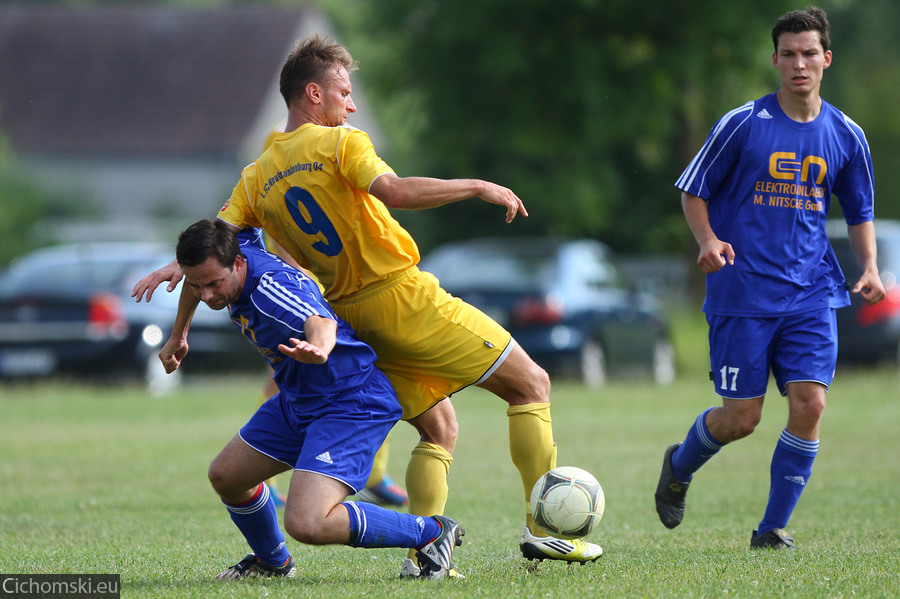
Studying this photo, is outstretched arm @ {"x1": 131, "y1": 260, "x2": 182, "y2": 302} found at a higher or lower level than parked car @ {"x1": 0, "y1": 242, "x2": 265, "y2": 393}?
higher

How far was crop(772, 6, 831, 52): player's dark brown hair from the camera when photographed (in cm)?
566

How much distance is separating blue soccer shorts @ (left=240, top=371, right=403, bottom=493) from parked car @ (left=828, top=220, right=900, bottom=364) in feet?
36.9

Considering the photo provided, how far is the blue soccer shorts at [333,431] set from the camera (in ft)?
15.5

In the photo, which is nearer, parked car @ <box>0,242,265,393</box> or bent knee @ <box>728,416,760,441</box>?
bent knee @ <box>728,416,760,441</box>

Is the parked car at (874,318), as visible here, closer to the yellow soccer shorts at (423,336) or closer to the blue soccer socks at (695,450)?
the blue soccer socks at (695,450)

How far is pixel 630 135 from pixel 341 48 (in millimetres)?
14774

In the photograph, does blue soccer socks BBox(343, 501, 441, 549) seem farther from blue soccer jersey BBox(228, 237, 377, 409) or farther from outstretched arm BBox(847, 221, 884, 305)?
outstretched arm BBox(847, 221, 884, 305)

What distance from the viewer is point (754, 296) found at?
566 centimetres

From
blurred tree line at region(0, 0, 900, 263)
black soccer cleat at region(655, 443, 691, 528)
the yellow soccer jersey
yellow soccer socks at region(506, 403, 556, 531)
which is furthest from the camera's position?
blurred tree line at region(0, 0, 900, 263)

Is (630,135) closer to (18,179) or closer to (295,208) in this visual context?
(295,208)

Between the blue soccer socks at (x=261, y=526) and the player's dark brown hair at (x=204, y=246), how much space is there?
1.00 metres

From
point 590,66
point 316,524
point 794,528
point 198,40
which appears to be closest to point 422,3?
point 590,66

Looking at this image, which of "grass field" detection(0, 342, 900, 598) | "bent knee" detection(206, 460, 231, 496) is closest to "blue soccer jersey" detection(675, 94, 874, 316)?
"grass field" detection(0, 342, 900, 598)

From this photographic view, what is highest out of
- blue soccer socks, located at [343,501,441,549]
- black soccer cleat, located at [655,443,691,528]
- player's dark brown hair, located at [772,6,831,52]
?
player's dark brown hair, located at [772,6,831,52]
